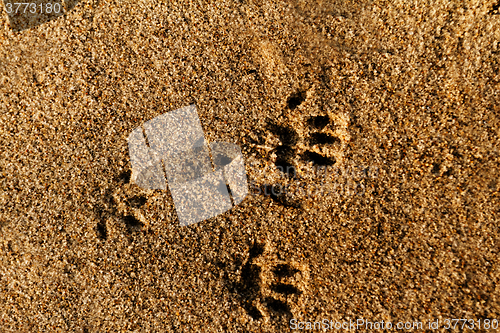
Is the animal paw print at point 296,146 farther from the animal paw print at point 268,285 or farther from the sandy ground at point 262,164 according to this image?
the animal paw print at point 268,285

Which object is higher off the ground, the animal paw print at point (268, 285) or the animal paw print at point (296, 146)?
the animal paw print at point (296, 146)

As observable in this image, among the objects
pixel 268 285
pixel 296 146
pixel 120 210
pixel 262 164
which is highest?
pixel 296 146

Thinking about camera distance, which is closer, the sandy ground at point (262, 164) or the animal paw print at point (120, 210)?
the sandy ground at point (262, 164)

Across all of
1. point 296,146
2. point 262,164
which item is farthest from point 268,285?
point 296,146

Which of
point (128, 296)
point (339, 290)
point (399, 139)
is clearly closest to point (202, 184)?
point (128, 296)

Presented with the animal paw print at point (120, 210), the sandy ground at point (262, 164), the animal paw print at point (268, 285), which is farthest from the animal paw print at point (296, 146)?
the animal paw print at point (120, 210)

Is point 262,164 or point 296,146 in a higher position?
point 296,146

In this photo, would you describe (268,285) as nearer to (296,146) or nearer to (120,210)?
(296,146)
